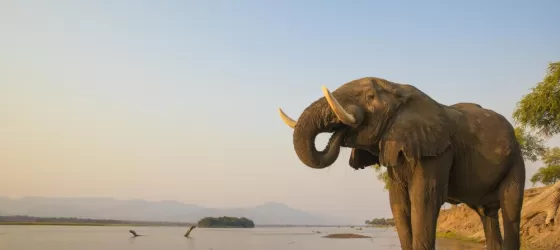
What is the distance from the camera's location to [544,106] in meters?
24.4

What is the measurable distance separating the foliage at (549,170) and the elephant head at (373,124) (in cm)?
4095

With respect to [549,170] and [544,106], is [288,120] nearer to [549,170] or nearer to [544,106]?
[544,106]

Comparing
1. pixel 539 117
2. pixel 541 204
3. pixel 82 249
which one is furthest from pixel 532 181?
pixel 82 249

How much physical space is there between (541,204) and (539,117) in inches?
325

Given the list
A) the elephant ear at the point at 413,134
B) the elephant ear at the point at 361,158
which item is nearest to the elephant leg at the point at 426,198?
the elephant ear at the point at 413,134

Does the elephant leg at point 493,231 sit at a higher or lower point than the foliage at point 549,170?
lower

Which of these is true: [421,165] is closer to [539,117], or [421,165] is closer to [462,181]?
[462,181]

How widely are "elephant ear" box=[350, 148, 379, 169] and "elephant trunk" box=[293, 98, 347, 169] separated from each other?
0.88m

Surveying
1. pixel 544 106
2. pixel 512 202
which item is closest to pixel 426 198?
pixel 512 202

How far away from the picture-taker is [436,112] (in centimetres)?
764

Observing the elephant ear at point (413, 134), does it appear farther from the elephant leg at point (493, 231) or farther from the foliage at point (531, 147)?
the foliage at point (531, 147)

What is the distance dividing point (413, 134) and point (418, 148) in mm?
225

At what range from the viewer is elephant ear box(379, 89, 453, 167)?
23.6 ft

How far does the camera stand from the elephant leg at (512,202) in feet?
26.3
